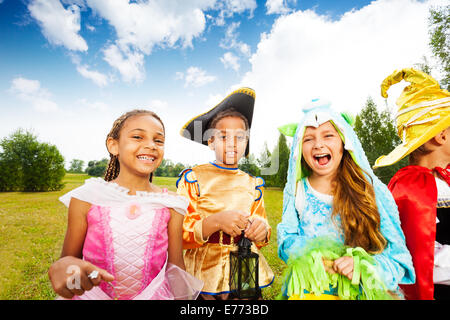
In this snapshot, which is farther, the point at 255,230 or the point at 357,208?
the point at 357,208

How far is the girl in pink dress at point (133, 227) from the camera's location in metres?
1.45

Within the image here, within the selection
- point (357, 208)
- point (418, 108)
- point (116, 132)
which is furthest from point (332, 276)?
point (116, 132)

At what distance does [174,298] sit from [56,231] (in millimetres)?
7884

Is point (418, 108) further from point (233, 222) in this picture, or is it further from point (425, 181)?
point (233, 222)

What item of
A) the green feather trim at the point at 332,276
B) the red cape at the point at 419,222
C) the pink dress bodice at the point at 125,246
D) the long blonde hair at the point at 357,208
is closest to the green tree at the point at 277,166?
the long blonde hair at the point at 357,208

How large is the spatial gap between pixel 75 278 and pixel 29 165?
9.65 metres

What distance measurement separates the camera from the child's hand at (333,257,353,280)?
55.3 inches

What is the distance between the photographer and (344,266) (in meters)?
1.41

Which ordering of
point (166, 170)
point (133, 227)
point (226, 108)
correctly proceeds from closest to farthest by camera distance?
point (133, 227)
point (226, 108)
point (166, 170)

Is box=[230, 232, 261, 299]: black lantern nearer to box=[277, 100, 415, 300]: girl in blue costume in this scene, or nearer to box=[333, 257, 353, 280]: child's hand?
box=[277, 100, 415, 300]: girl in blue costume

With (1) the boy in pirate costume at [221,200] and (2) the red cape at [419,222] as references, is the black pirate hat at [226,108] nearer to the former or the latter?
(1) the boy in pirate costume at [221,200]
